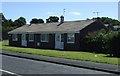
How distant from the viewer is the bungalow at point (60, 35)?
41197mm

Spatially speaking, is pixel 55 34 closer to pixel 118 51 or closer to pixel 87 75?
pixel 118 51

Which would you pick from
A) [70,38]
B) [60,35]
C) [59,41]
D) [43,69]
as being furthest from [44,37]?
[43,69]

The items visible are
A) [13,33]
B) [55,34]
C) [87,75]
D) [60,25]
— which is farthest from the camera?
[13,33]

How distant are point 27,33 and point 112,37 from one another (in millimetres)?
23202

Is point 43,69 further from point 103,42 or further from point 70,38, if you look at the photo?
point 70,38

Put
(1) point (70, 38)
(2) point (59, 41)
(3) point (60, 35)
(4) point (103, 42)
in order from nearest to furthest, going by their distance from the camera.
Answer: (4) point (103, 42)
(1) point (70, 38)
(2) point (59, 41)
(3) point (60, 35)

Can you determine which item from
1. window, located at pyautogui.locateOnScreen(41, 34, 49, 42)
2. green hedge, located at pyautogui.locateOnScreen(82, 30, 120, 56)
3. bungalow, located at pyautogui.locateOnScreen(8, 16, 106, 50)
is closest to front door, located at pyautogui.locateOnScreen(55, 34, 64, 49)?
bungalow, located at pyautogui.locateOnScreen(8, 16, 106, 50)

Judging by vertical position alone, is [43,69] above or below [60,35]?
below

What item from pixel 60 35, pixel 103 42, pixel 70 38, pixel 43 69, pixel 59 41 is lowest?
pixel 43 69

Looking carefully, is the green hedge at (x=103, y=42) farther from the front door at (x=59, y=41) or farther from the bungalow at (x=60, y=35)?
the front door at (x=59, y=41)

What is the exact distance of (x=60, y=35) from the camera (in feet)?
144

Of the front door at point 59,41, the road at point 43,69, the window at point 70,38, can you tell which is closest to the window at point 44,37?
the front door at point 59,41

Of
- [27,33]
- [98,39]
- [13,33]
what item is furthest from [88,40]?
[13,33]

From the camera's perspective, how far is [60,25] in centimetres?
4766
